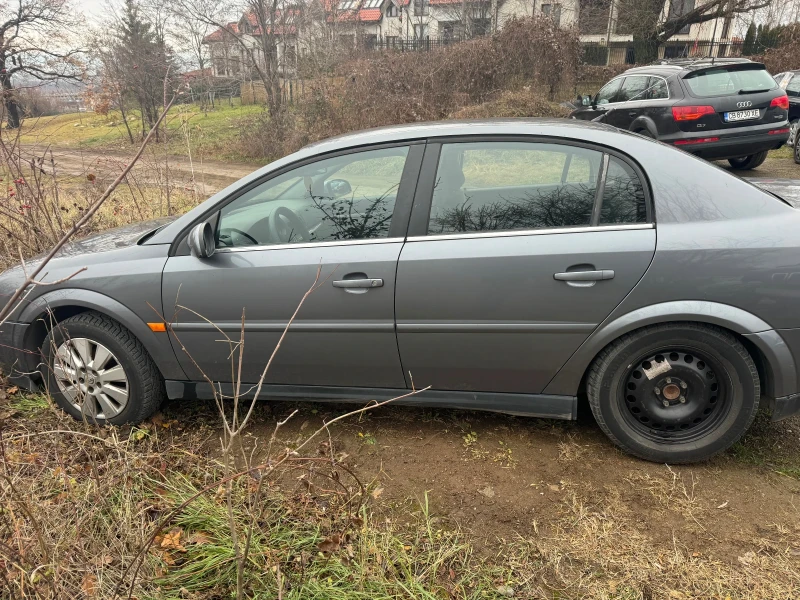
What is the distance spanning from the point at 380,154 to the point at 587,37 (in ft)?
91.8

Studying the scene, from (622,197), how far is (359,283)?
1.32m

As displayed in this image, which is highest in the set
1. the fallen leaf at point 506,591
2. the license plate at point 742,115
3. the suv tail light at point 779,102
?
the suv tail light at point 779,102

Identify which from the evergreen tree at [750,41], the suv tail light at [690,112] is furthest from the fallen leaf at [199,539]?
the evergreen tree at [750,41]

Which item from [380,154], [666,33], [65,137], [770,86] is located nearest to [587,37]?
[666,33]

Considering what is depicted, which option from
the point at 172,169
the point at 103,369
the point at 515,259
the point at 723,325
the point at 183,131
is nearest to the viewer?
the point at 723,325

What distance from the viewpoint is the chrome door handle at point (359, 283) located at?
262 cm

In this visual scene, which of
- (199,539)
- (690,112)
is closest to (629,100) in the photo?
(690,112)

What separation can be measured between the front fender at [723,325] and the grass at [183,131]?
1058cm

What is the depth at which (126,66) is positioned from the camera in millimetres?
15219

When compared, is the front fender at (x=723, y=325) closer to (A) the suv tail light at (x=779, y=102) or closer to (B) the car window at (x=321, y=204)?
(B) the car window at (x=321, y=204)

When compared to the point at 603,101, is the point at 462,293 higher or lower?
lower

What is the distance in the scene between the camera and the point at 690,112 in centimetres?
790

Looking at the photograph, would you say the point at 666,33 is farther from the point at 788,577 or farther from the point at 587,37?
the point at 788,577

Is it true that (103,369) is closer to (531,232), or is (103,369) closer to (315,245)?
(315,245)
